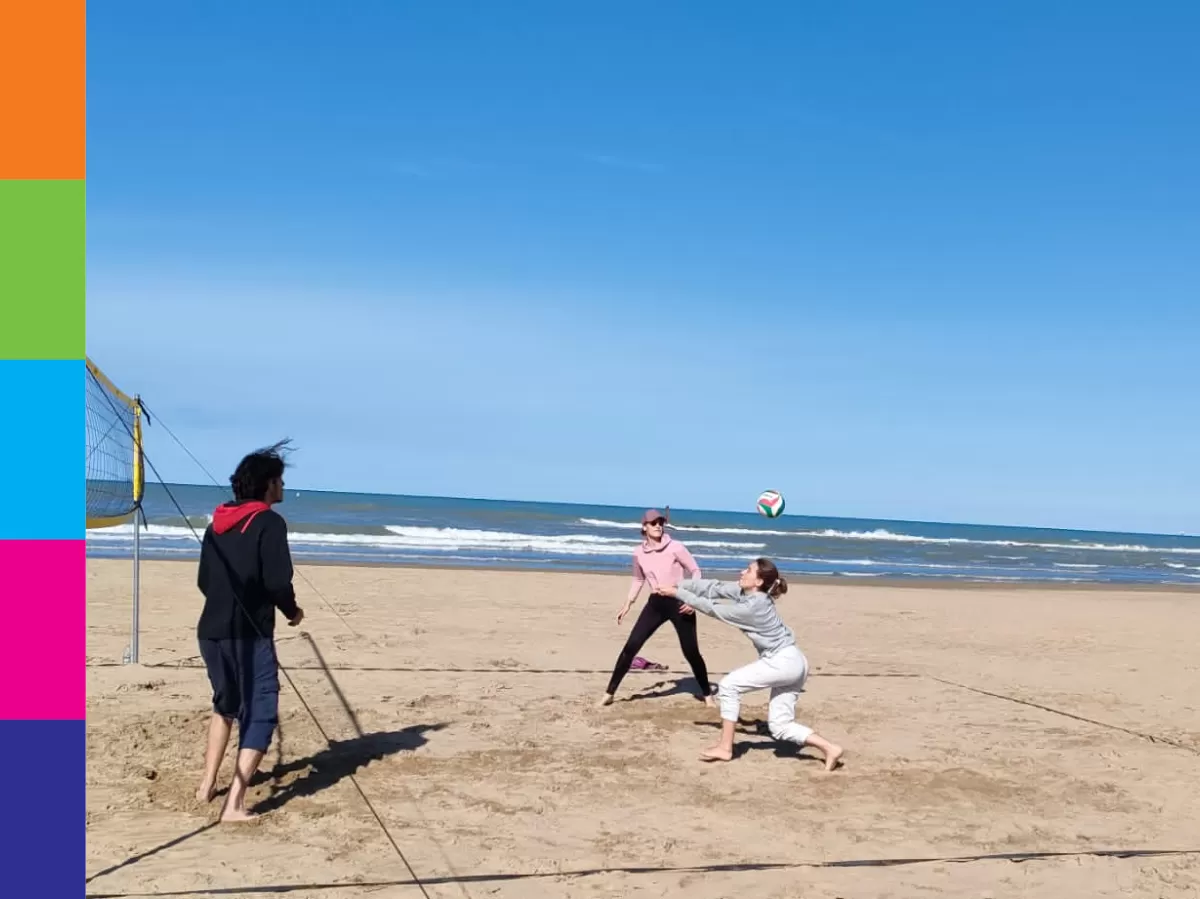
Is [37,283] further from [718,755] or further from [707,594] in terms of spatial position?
[718,755]

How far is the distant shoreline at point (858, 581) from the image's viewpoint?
20.5m

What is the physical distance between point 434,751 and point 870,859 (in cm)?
269

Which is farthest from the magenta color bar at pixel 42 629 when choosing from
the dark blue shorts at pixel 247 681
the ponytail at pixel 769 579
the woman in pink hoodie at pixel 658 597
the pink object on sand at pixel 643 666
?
the pink object on sand at pixel 643 666

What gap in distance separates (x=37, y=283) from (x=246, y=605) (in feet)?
5.76

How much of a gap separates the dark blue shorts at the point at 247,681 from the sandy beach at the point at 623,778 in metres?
0.42

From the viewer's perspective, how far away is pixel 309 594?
15.2 meters

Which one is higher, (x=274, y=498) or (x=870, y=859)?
(x=274, y=498)

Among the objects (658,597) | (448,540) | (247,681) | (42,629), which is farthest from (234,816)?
(448,540)

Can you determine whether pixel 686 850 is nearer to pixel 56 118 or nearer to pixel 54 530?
pixel 54 530

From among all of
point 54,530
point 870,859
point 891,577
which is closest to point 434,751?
point 870,859

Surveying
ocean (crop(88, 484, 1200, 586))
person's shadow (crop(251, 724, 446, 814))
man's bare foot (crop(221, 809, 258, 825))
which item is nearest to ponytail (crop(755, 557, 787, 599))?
person's shadow (crop(251, 724, 446, 814))

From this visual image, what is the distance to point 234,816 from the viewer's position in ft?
16.3

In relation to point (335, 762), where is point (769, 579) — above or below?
above

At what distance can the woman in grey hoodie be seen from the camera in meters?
6.40
